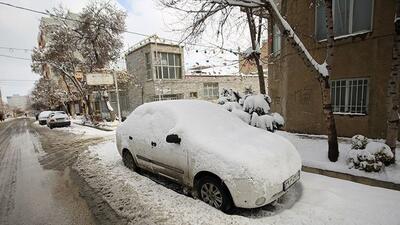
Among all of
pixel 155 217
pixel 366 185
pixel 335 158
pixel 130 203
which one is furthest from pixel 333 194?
pixel 130 203

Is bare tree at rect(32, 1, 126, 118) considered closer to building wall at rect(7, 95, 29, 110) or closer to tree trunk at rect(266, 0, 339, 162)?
tree trunk at rect(266, 0, 339, 162)

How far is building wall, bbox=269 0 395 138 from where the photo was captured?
6.82 meters

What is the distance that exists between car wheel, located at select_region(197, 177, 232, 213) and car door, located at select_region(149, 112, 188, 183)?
420 millimetres

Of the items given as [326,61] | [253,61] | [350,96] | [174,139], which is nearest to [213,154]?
[174,139]

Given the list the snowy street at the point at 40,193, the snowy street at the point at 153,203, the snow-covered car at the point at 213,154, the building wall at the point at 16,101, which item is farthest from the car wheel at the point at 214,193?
the building wall at the point at 16,101

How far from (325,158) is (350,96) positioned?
3.26 meters

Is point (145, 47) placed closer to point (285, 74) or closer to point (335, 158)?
point (285, 74)

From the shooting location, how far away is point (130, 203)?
4.02 meters

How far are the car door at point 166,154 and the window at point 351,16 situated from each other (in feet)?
23.1

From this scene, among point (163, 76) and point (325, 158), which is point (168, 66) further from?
point (325, 158)

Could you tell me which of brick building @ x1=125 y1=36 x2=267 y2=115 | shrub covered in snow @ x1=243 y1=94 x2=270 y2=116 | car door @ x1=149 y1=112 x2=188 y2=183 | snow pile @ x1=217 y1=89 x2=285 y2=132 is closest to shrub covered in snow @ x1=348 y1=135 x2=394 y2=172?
snow pile @ x1=217 y1=89 x2=285 y2=132

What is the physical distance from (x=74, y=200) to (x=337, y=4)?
9597 millimetres

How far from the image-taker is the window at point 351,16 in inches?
281

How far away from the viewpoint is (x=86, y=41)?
1797cm
